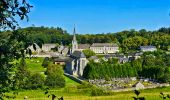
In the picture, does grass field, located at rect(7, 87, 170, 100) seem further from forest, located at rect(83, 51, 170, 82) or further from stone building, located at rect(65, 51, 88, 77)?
stone building, located at rect(65, 51, 88, 77)

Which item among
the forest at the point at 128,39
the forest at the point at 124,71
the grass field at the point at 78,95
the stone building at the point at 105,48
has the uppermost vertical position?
the forest at the point at 128,39

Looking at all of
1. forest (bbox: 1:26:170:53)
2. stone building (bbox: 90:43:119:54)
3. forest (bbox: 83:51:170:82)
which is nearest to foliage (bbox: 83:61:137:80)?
forest (bbox: 83:51:170:82)

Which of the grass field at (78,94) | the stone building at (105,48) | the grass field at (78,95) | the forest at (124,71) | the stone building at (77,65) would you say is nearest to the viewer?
the grass field at (78,95)

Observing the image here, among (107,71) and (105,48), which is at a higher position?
(105,48)

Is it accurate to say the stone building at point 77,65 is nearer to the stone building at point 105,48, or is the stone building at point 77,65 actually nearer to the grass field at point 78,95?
the grass field at point 78,95

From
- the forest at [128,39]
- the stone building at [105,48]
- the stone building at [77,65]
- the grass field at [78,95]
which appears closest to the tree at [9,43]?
the grass field at [78,95]

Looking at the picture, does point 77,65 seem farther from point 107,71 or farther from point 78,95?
point 78,95

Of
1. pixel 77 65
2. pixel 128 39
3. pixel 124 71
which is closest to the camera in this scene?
pixel 124 71

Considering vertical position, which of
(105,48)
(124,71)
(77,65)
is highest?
(105,48)

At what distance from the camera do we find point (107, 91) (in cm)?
3656

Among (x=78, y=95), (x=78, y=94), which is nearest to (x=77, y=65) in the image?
(x=78, y=94)

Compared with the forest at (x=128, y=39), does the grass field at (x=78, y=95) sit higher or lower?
Answer: lower

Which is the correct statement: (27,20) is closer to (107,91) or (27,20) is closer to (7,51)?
(7,51)

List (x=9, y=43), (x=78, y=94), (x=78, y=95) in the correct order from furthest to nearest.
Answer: (x=78, y=94)
(x=78, y=95)
(x=9, y=43)
